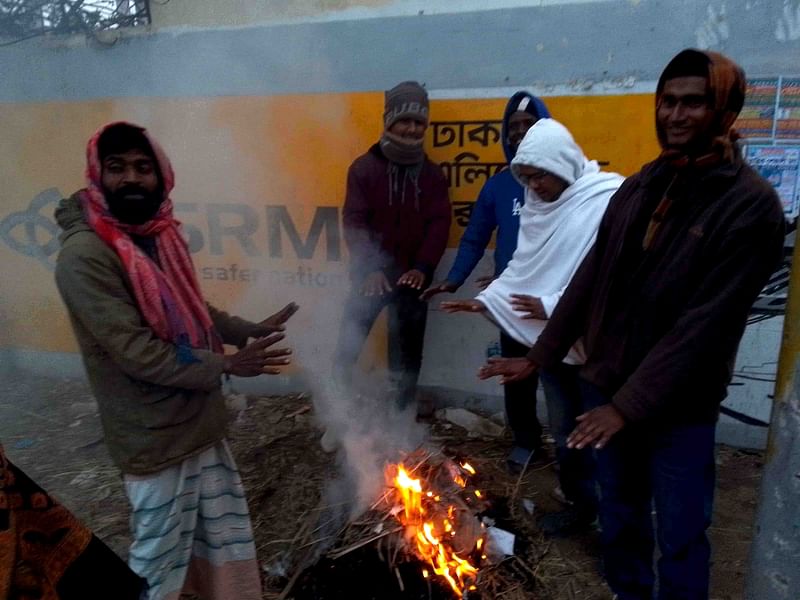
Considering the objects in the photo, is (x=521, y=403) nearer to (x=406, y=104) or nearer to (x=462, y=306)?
(x=462, y=306)

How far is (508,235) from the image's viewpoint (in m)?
3.64

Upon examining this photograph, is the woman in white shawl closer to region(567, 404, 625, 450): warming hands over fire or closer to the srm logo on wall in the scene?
region(567, 404, 625, 450): warming hands over fire

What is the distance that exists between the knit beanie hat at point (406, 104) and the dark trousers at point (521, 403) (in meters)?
1.58

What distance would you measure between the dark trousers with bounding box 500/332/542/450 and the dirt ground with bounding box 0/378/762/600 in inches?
9.4

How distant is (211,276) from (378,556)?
3.16 metres

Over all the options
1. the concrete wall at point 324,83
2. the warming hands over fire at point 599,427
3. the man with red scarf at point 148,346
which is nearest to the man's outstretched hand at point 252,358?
the man with red scarf at point 148,346

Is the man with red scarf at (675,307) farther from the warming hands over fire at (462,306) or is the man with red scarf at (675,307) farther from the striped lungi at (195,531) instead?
the striped lungi at (195,531)

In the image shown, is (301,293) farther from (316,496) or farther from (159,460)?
(159,460)

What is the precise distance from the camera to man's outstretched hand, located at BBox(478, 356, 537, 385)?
265 centimetres

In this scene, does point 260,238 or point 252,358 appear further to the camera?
point 260,238

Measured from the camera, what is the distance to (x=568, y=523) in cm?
333

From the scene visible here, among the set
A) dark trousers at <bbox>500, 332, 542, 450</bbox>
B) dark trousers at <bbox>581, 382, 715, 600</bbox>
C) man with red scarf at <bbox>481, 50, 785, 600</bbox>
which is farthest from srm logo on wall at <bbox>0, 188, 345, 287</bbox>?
dark trousers at <bbox>581, 382, 715, 600</bbox>

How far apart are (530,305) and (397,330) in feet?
5.87

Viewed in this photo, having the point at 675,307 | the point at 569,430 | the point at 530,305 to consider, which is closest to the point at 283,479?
the point at 569,430
